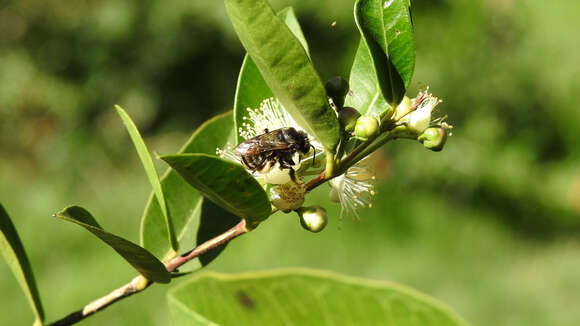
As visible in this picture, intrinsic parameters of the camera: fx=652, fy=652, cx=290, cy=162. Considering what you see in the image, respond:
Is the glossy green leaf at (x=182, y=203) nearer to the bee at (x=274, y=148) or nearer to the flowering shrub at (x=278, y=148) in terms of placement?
the flowering shrub at (x=278, y=148)

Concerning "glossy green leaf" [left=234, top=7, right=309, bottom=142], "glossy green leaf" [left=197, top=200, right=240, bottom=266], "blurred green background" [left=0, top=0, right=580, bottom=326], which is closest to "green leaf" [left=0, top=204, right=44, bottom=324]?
"glossy green leaf" [left=197, top=200, right=240, bottom=266]

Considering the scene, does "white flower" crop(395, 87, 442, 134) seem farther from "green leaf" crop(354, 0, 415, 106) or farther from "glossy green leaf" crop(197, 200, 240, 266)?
"glossy green leaf" crop(197, 200, 240, 266)

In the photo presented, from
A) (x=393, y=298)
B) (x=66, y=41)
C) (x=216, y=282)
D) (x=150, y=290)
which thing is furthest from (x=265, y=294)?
(x=66, y=41)

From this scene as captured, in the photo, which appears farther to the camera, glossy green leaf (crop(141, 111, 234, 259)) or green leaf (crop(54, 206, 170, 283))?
glossy green leaf (crop(141, 111, 234, 259))

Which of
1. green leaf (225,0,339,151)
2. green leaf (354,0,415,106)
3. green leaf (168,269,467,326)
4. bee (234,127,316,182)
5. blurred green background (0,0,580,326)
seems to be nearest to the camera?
green leaf (225,0,339,151)

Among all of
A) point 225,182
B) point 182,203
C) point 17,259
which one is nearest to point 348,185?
Result: point 182,203

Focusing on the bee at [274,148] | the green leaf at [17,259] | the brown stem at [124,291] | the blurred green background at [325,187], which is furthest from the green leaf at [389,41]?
the blurred green background at [325,187]
